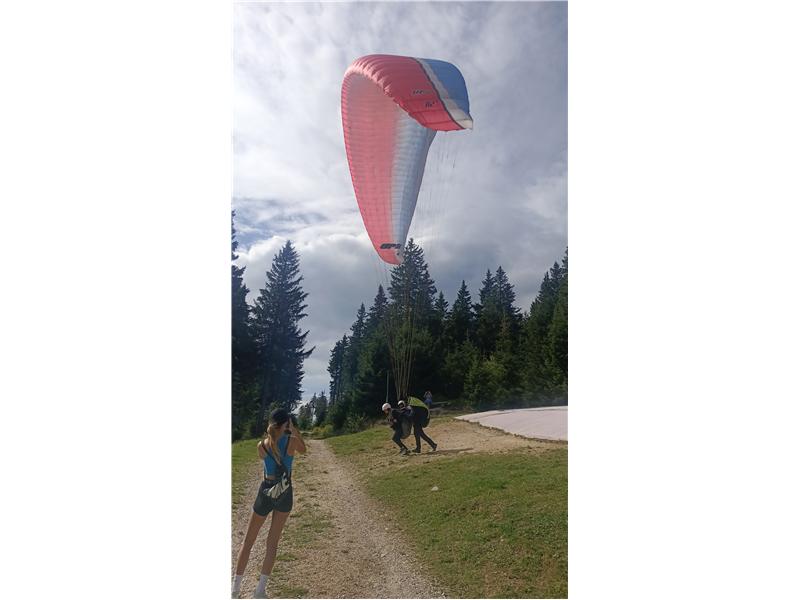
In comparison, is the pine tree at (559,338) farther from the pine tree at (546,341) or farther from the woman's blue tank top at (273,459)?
the woman's blue tank top at (273,459)

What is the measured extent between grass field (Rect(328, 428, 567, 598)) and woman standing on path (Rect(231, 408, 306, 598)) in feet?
3.56

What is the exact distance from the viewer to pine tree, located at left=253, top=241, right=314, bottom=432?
19.0 ft

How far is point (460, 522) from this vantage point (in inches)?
155

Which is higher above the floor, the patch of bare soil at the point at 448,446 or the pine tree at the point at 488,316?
the pine tree at the point at 488,316

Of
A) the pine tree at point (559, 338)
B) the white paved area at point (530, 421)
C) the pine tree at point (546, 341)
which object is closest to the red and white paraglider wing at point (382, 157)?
Result: the white paved area at point (530, 421)

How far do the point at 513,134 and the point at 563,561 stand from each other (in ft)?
12.2

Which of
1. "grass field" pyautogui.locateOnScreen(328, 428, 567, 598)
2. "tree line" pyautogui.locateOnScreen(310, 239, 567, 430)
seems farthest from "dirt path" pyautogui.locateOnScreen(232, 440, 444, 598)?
"tree line" pyautogui.locateOnScreen(310, 239, 567, 430)

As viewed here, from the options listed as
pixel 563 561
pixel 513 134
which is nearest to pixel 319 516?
pixel 563 561

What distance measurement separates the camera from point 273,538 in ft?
11.4

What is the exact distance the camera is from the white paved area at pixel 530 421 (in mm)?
4768

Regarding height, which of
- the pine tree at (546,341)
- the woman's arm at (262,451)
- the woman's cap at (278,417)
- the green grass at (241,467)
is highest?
the pine tree at (546,341)

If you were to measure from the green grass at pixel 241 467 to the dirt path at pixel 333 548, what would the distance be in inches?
2.7

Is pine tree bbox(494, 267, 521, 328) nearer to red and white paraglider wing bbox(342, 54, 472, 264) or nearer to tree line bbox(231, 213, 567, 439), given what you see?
tree line bbox(231, 213, 567, 439)

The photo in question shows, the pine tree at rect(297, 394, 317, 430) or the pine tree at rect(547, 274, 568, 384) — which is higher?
the pine tree at rect(547, 274, 568, 384)
